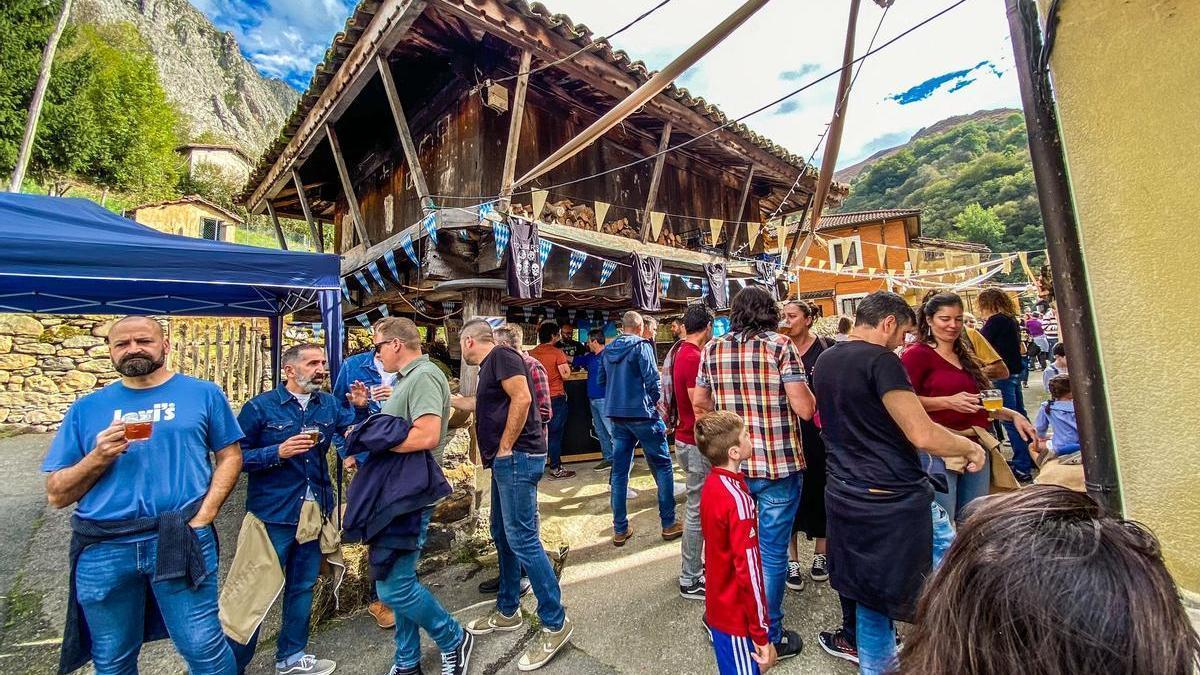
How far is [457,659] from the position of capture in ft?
8.64

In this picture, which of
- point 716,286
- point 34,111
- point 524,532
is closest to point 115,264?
point 524,532

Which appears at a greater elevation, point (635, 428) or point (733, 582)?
point (635, 428)

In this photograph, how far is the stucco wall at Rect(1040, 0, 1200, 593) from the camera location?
172cm

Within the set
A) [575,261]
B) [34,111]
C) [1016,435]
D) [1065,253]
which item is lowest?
[1016,435]

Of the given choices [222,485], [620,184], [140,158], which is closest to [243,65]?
[140,158]

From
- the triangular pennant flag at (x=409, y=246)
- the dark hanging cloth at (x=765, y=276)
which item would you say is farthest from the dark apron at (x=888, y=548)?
the dark hanging cloth at (x=765, y=276)

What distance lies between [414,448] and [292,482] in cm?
96

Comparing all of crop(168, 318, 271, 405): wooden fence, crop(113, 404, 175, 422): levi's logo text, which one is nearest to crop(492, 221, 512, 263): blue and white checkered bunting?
crop(113, 404, 175, 422): levi's logo text

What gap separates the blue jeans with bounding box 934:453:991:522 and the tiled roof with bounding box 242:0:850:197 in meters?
3.60

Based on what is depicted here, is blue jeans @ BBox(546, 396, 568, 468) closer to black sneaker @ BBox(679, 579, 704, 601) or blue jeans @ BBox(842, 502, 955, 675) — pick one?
black sneaker @ BBox(679, 579, 704, 601)

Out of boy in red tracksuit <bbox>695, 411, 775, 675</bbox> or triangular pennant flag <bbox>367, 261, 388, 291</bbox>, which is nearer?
boy in red tracksuit <bbox>695, 411, 775, 675</bbox>

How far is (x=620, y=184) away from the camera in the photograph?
770 cm

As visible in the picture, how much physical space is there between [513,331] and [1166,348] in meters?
3.39

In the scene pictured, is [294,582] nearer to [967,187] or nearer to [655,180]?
[655,180]
